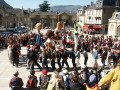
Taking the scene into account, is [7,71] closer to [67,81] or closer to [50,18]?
[67,81]

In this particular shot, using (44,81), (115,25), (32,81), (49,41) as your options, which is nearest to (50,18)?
(115,25)

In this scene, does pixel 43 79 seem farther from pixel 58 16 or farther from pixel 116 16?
→ pixel 58 16

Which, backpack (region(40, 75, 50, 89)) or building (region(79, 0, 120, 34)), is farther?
building (region(79, 0, 120, 34))

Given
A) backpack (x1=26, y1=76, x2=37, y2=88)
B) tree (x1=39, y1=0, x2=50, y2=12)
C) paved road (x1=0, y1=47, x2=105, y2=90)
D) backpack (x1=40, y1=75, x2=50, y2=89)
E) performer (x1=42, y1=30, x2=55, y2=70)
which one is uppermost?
tree (x1=39, y1=0, x2=50, y2=12)

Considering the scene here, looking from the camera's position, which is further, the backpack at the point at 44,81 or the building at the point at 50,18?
the building at the point at 50,18

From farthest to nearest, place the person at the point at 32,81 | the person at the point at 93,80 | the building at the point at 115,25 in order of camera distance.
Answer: the building at the point at 115,25
the person at the point at 32,81
the person at the point at 93,80

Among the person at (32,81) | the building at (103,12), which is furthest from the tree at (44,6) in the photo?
the person at (32,81)

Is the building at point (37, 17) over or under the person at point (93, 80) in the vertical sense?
over

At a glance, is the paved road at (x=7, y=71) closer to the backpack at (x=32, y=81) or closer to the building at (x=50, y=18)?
the backpack at (x=32, y=81)

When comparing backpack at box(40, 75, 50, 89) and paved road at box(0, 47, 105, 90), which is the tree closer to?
paved road at box(0, 47, 105, 90)

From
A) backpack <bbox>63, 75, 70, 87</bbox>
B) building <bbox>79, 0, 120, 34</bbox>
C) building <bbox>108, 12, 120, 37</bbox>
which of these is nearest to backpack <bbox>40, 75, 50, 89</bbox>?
backpack <bbox>63, 75, 70, 87</bbox>

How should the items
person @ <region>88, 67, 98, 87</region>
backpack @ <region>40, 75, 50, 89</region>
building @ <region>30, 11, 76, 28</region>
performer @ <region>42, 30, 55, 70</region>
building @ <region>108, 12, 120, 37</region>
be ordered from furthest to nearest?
building @ <region>30, 11, 76, 28</region> → building @ <region>108, 12, 120, 37</region> → performer @ <region>42, 30, 55, 70</region> → person @ <region>88, 67, 98, 87</region> → backpack @ <region>40, 75, 50, 89</region>

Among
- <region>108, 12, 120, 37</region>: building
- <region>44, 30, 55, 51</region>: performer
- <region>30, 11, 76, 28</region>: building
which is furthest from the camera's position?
<region>30, 11, 76, 28</region>: building

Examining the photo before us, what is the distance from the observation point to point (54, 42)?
17.1 meters
